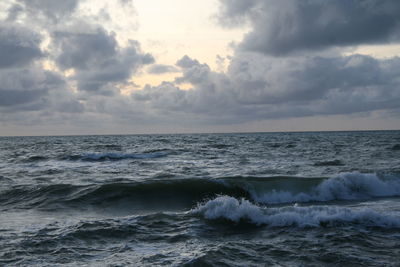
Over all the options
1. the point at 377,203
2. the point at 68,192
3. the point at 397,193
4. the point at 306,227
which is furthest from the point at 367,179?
the point at 68,192

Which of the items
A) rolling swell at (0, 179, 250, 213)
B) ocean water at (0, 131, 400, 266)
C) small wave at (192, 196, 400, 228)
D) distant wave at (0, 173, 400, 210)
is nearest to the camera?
ocean water at (0, 131, 400, 266)

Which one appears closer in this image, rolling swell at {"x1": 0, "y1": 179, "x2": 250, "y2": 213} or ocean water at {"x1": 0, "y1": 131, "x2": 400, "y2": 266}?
ocean water at {"x1": 0, "y1": 131, "x2": 400, "y2": 266}

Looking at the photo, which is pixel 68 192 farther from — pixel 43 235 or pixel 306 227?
pixel 306 227

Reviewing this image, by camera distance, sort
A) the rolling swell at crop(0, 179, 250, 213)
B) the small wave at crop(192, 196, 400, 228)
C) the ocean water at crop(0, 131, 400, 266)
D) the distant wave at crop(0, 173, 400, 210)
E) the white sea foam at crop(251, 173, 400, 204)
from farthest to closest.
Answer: the white sea foam at crop(251, 173, 400, 204), the distant wave at crop(0, 173, 400, 210), the rolling swell at crop(0, 179, 250, 213), the small wave at crop(192, 196, 400, 228), the ocean water at crop(0, 131, 400, 266)

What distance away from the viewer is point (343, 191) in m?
15.7

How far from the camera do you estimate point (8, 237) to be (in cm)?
852

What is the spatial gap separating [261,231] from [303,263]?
2.46 metres

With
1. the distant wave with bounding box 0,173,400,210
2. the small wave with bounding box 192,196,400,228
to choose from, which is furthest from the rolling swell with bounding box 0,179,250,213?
the small wave with bounding box 192,196,400,228

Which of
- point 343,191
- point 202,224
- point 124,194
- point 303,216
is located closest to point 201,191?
point 124,194

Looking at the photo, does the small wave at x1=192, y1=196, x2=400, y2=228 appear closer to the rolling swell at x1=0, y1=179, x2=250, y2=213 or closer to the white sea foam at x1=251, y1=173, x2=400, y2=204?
the rolling swell at x1=0, y1=179, x2=250, y2=213

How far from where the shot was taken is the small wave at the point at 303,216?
31.0 ft

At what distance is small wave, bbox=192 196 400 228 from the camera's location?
944cm

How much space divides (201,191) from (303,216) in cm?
671

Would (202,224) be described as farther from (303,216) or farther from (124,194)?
(124,194)
